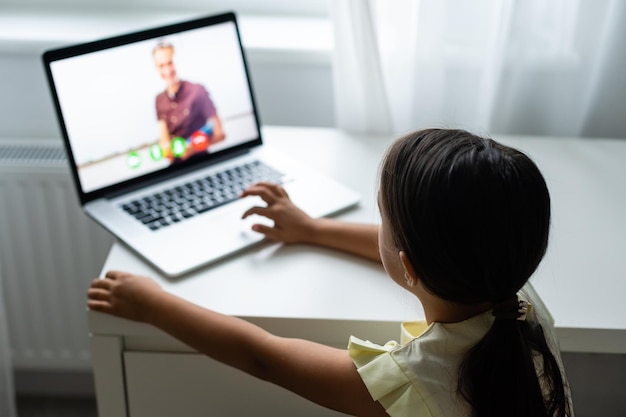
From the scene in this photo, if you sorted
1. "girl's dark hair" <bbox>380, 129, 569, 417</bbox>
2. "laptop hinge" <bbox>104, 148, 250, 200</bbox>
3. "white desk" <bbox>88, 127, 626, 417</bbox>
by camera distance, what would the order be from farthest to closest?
1. "laptop hinge" <bbox>104, 148, 250, 200</bbox>
2. "white desk" <bbox>88, 127, 626, 417</bbox>
3. "girl's dark hair" <bbox>380, 129, 569, 417</bbox>

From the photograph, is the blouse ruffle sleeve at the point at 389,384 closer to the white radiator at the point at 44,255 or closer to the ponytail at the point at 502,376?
the ponytail at the point at 502,376

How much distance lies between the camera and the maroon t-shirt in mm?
1206

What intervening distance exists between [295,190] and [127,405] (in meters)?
0.38

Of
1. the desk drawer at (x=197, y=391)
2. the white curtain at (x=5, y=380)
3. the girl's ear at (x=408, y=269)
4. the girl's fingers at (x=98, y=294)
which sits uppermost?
the girl's ear at (x=408, y=269)

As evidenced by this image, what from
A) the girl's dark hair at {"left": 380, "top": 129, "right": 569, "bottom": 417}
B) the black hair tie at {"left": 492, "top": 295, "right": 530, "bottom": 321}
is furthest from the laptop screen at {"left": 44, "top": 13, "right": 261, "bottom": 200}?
the black hair tie at {"left": 492, "top": 295, "right": 530, "bottom": 321}

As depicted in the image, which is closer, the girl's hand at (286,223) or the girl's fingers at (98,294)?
the girl's fingers at (98,294)

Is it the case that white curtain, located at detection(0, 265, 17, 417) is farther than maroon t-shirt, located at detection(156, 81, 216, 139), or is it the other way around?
white curtain, located at detection(0, 265, 17, 417)

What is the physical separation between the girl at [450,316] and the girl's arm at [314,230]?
18 cm

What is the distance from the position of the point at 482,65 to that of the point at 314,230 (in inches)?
19.0

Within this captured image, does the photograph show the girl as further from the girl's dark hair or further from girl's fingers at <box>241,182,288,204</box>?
girl's fingers at <box>241,182,288,204</box>

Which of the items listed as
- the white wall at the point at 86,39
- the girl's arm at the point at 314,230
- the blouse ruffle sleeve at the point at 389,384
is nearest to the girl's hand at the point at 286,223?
the girl's arm at the point at 314,230

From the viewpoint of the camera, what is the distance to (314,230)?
1084 millimetres

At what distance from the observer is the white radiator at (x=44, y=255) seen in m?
1.45

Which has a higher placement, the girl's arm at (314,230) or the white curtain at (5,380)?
the girl's arm at (314,230)
